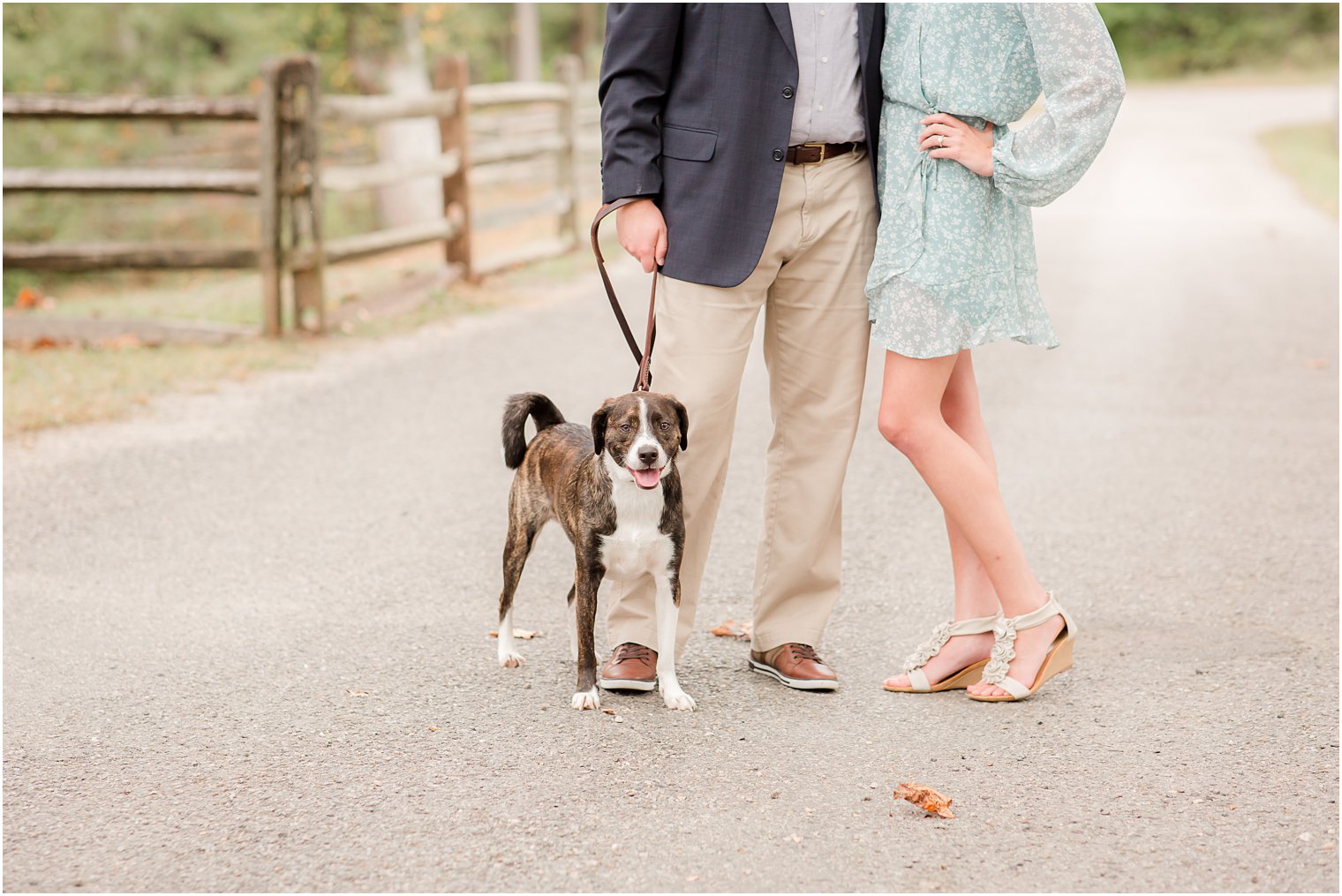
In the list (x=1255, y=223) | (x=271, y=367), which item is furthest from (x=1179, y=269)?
(x=271, y=367)

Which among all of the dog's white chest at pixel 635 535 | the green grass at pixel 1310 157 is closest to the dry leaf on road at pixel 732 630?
the dog's white chest at pixel 635 535

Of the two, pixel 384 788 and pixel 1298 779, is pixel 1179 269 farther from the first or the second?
pixel 384 788

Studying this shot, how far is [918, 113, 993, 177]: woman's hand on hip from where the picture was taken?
11.1 feet

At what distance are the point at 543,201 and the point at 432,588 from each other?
980 cm

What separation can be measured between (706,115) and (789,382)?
76cm

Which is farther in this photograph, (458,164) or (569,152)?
(569,152)

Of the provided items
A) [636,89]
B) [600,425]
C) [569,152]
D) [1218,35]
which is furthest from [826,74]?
[1218,35]

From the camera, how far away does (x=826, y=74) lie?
3434 mm

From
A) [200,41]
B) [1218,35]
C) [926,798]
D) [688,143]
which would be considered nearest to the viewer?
[926,798]

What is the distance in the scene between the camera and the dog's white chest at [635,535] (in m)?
3.45

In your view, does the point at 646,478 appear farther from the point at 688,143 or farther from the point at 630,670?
the point at 688,143

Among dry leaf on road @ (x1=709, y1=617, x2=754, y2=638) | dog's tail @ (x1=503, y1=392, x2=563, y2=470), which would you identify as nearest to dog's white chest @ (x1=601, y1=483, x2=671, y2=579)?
dog's tail @ (x1=503, y1=392, x2=563, y2=470)

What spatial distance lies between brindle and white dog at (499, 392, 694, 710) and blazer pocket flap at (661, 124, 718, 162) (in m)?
0.61

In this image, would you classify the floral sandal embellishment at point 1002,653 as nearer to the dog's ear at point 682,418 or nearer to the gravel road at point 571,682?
the gravel road at point 571,682
